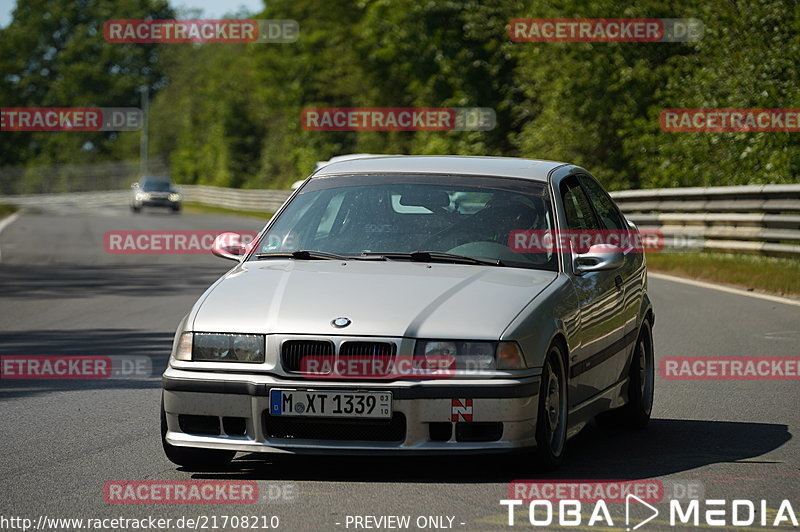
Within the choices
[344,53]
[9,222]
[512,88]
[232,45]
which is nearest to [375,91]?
[344,53]

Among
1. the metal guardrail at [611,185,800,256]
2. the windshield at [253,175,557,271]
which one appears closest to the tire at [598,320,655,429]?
the windshield at [253,175,557,271]

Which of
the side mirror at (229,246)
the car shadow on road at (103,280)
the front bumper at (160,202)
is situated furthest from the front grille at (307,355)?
the front bumper at (160,202)

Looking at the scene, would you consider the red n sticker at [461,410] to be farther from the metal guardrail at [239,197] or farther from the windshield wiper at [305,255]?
the metal guardrail at [239,197]

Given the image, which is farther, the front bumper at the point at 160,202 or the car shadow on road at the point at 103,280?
the front bumper at the point at 160,202

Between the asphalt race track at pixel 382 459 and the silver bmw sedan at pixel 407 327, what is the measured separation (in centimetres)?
22

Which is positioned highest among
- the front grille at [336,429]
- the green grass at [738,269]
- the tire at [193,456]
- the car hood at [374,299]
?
the car hood at [374,299]

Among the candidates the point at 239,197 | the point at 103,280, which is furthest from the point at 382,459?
the point at 239,197

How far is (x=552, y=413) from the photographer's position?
21.6 feet

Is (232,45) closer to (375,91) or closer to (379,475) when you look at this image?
(375,91)

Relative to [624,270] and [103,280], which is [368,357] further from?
[103,280]

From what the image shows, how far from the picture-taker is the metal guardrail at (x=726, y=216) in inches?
750

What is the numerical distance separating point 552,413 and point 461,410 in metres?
0.69

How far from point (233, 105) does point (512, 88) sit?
40.8m

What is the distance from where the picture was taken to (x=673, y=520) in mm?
5578
